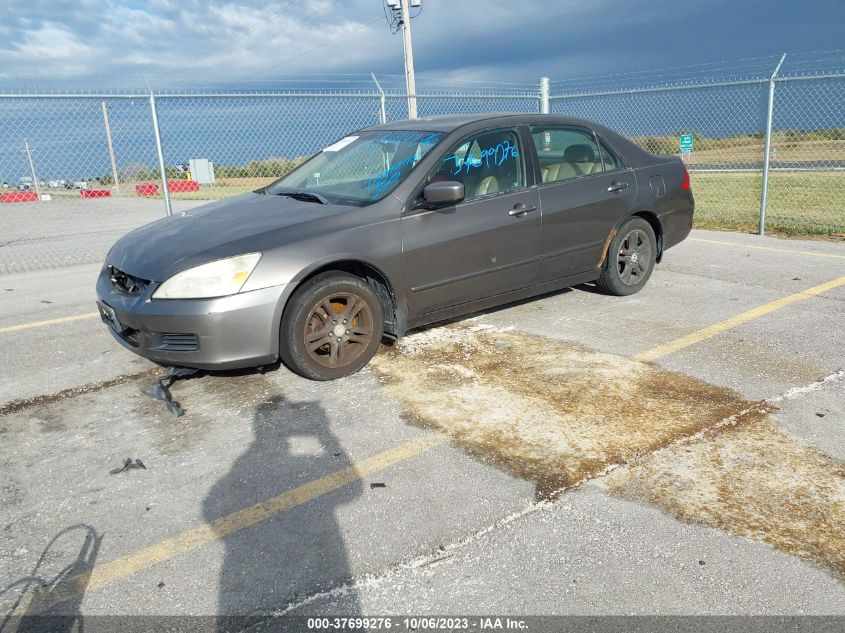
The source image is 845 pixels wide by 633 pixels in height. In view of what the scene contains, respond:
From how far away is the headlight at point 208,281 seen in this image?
3740mm

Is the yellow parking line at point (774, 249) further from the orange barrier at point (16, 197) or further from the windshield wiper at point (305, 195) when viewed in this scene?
the orange barrier at point (16, 197)

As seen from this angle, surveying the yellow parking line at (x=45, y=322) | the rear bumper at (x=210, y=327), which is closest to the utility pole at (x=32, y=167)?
the yellow parking line at (x=45, y=322)

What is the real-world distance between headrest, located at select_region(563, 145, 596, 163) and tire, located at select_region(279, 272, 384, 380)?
218cm

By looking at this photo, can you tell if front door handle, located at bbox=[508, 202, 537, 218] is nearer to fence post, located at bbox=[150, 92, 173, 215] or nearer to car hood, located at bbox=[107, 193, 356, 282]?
car hood, located at bbox=[107, 193, 356, 282]

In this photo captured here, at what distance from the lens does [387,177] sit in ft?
15.1

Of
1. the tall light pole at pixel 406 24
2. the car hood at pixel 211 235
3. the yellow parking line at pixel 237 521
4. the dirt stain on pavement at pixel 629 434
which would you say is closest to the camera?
the yellow parking line at pixel 237 521

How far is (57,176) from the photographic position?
8672 mm

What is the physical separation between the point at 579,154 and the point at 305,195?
2298 mm

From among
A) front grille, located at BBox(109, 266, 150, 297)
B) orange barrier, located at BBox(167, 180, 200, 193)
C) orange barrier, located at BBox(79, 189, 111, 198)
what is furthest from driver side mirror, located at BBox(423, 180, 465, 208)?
orange barrier, located at BBox(79, 189, 111, 198)

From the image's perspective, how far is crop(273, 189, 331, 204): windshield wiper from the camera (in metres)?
4.62

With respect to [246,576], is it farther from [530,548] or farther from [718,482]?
[718,482]

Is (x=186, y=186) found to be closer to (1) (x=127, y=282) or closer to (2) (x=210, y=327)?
(1) (x=127, y=282)

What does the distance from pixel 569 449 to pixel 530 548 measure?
2.67 ft

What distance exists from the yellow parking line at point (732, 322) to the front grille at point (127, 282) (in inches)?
127
